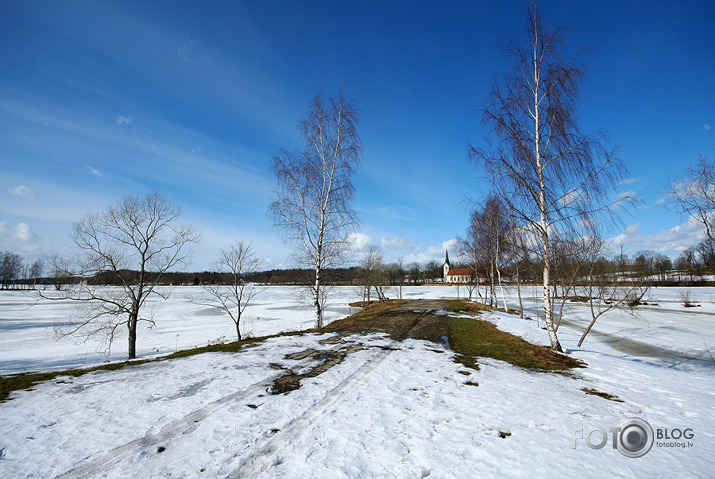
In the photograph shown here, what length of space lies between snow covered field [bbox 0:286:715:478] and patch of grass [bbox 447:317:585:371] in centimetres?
50

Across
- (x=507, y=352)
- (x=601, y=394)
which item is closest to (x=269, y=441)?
(x=601, y=394)

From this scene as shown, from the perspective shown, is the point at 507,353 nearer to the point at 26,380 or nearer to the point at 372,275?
the point at 26,380

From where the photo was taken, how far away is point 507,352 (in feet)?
26.0

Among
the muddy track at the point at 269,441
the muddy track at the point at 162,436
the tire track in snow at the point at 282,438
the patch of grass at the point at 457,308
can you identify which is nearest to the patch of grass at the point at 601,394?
the muddy track at the point at 269,441

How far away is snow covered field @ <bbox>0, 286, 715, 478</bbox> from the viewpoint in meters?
2.83

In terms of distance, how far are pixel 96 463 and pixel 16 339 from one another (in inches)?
987

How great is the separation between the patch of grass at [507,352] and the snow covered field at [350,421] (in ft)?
1.65

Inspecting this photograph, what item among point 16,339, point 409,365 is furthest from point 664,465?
point 16,339

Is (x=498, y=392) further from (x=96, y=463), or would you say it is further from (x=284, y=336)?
(x=284, y=336)

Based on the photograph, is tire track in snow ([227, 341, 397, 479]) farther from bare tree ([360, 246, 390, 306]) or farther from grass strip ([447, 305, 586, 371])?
bare tree ([360, 246, 390, 306])

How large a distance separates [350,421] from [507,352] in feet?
19.7

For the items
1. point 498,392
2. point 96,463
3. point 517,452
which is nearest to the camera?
point 96,463

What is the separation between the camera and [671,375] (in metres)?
6.39

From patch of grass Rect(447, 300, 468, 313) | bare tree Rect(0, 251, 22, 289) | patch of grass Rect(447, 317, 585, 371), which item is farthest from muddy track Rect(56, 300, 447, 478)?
bare tree Rect(0, 251, 22, 289)
